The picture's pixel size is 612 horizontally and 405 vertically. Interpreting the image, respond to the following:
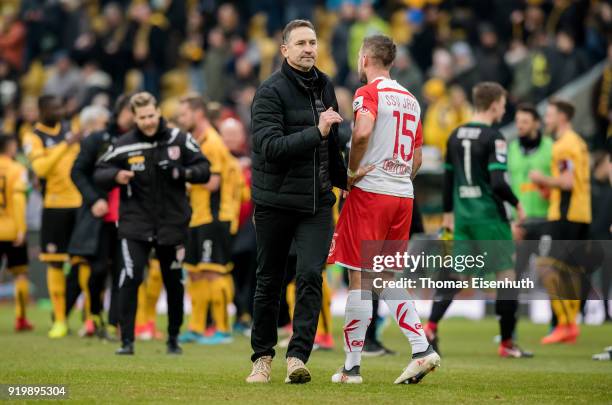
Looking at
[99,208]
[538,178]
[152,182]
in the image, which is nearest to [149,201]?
[152,182]

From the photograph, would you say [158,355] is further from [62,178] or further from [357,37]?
[357,37]

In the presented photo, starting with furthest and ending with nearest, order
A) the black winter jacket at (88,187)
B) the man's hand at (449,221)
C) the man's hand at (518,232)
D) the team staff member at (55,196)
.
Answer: the team staff member at (55,196), the man's hand at (518,232), the black winter jacket at (88,187), the man's hand at (449,221)

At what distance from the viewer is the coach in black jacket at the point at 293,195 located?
28.1ft

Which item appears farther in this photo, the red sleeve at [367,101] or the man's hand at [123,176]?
the man's hand at [123,176]

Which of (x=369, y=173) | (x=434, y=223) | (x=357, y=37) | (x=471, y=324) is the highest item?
(x=357, y=37)

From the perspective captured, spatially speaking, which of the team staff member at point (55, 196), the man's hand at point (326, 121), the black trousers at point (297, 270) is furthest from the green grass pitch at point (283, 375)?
the man's hand at point (326, 121)

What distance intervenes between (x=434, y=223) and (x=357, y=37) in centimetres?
624

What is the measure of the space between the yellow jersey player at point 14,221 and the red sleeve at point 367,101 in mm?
7537

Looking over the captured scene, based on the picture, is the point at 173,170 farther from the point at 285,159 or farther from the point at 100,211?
the point at 285,159

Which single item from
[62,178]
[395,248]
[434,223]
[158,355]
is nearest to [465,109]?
[434,223]

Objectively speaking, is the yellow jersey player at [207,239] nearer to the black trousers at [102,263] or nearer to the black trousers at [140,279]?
the black trousers at [102,263]

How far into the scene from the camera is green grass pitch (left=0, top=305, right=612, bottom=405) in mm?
7980

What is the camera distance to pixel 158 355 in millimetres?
11289

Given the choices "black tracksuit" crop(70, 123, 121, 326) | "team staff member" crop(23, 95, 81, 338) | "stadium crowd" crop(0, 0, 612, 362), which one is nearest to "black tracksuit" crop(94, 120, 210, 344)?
"black tracksuit" crop(70, 123, 121, 326)
